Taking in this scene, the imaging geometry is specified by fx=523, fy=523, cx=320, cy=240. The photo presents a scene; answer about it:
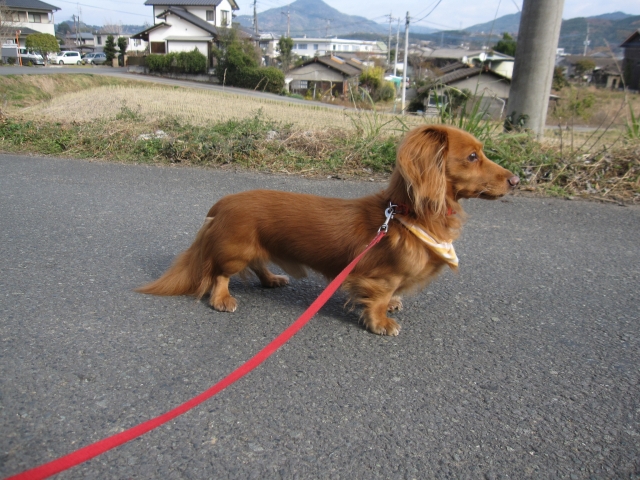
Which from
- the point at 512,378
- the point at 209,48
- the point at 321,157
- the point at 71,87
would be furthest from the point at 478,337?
the point at 209,48

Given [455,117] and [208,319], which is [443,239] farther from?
[455,117]

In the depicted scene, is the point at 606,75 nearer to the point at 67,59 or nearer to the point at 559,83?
the point at 559,83

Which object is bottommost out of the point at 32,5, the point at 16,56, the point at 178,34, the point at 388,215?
the point at 388,215

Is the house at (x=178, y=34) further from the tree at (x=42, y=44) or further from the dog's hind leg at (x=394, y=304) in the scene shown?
the dog's hind leg at (x=394, y=304)

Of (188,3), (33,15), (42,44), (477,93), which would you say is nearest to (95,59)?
(33,15)

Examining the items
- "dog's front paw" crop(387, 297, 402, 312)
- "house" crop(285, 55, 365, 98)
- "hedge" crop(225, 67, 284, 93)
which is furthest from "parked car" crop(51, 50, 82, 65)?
"dog's front paw" crop(387, 297, 402, 312)

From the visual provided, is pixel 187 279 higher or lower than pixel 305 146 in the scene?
lower

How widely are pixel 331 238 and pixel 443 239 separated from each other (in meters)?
0.57

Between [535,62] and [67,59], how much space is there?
63.9 meters

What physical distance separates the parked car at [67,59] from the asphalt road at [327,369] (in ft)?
200

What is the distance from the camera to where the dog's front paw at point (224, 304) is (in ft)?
9.55

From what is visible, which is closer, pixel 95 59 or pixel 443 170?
pixel 443 170

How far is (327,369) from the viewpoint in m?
2.37

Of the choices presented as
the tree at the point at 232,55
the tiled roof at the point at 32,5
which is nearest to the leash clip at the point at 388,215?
the tree at the point at 232,55
